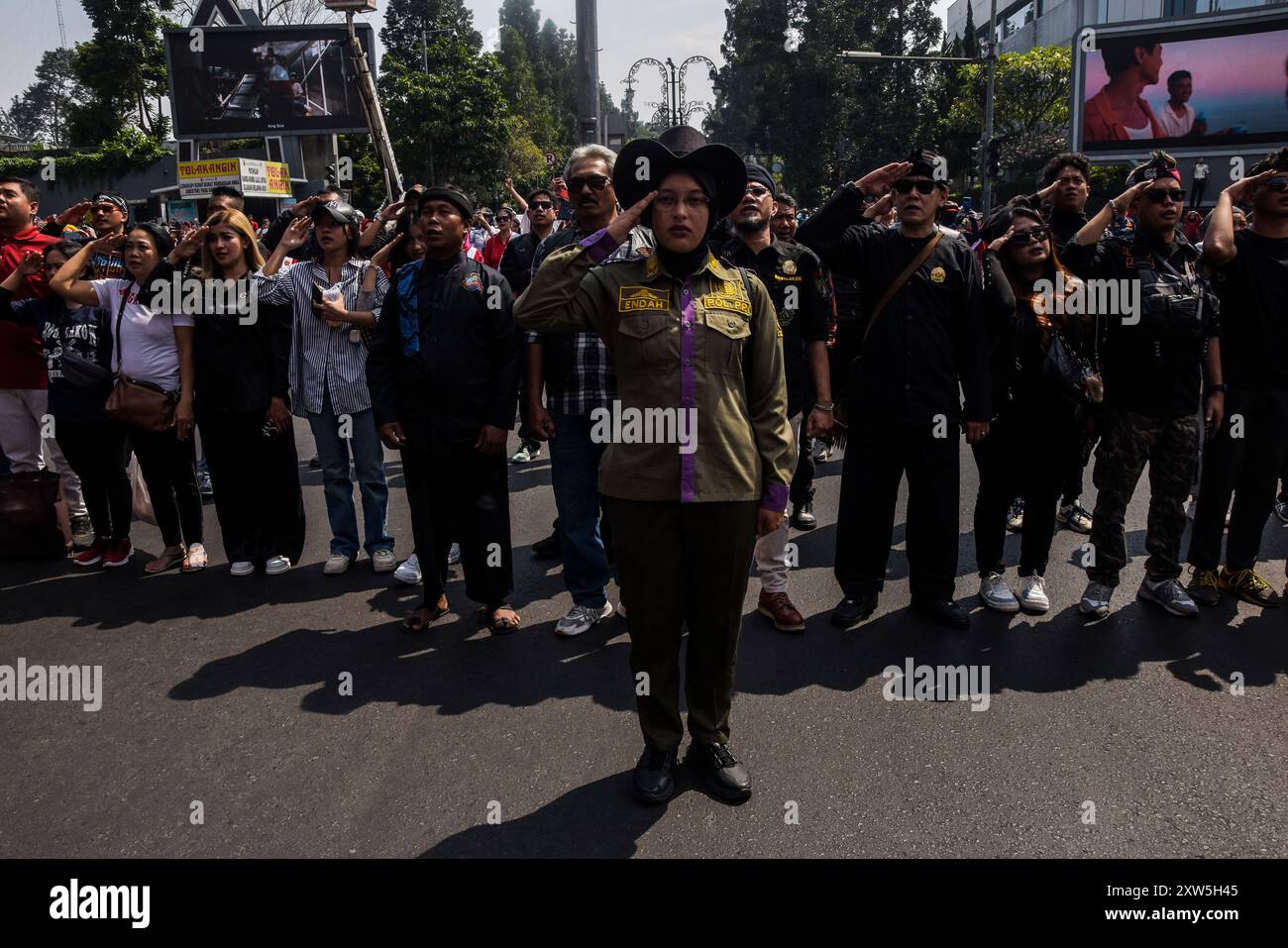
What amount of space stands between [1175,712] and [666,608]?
Answer: 219cm

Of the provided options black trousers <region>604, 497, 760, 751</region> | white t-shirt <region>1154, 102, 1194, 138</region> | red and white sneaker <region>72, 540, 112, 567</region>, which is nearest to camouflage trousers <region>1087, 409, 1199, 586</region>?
black trousers <region>604, 497, 760, 751</region>

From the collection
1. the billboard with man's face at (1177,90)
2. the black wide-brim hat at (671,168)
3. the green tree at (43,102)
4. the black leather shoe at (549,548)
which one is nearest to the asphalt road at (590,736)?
the black leather shoe at (549,548)

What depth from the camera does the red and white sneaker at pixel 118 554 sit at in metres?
5.86

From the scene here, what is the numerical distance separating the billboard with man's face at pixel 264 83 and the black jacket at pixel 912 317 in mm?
33281

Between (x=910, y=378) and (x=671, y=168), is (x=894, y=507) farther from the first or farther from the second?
(x=671, y=168)

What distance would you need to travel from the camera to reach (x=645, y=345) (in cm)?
308

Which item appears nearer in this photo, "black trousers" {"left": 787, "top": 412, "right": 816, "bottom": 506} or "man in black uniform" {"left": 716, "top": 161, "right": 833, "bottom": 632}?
"man in black uniform" {"left": 716, "top": 161, "right": 833, "bottom": 632}

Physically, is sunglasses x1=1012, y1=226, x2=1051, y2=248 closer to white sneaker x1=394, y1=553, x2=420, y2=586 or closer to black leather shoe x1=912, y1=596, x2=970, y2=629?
black leather shoe x1=912, y1=596, x2=970, y2=629

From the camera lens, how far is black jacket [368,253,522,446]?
4500 millimetres

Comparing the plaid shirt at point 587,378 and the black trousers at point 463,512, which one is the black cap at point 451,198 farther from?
the black trousers at point 463,512

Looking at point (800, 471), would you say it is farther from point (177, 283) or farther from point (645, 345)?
point (177, 283)

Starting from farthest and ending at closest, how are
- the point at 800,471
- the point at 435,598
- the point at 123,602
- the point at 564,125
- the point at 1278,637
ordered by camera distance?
1. the point at 564,125
2. the point at 800,471
3. the point at 123,602
4. the point at 435,598
5. the point at 1278,637

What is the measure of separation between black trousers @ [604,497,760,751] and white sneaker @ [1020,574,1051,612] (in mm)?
2278
